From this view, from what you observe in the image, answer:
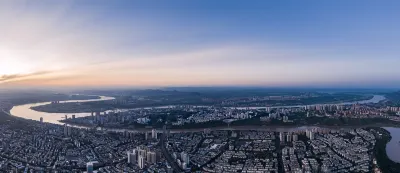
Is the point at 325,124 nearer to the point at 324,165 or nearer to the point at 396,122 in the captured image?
the point at 396,122

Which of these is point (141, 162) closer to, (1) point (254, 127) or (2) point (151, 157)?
(2) point (151, 157)

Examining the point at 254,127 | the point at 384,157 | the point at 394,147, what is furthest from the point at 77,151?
the point at 394,147

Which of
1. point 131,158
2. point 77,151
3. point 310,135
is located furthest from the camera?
point 310,135

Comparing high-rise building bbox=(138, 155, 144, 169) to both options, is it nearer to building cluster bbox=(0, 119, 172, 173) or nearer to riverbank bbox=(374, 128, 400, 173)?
building cluster bbox=(0, 119, 172, 173)

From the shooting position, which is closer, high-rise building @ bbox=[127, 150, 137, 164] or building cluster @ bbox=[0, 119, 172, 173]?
building cluster @ bbox=[0, 119, 172, 173]

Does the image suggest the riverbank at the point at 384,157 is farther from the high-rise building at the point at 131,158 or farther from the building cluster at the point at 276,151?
the high-rise building at the point at 131,158

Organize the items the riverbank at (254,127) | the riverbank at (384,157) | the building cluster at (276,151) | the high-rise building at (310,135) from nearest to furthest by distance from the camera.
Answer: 1. the riverbank at (384,157)
2. the building cluster at (276,151)
3. the high-rise building at (310,135)
4. the riverbank at (254,127)

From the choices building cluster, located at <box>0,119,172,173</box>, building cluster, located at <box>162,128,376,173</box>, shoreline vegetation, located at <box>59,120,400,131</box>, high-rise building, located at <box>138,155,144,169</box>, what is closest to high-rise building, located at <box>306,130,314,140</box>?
building cluster, located at <box>162,128,376,173</box>

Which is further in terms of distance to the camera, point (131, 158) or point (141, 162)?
point (131, 158)

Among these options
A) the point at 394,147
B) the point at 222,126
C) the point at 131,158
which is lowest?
the point at 394,147

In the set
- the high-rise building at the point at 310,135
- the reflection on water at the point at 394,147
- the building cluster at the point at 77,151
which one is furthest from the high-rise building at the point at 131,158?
the reflection on water at the point at 394,147

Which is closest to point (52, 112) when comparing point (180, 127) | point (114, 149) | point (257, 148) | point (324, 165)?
point (180, 127)
